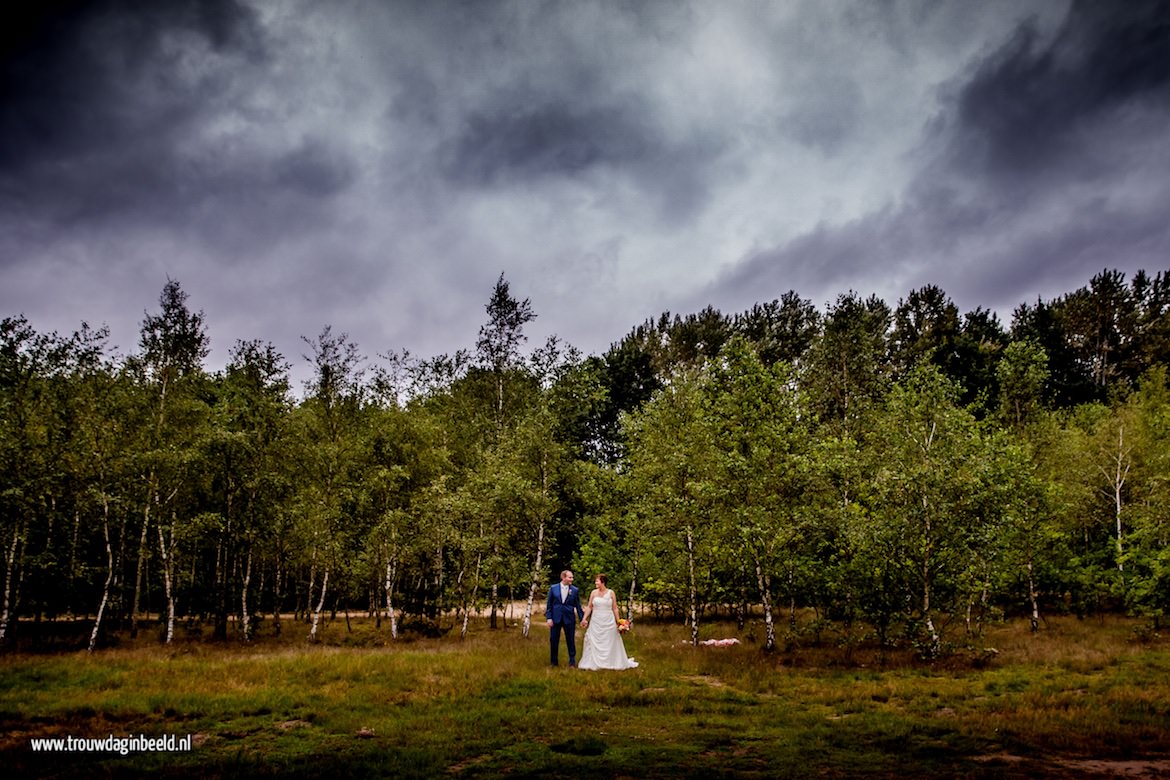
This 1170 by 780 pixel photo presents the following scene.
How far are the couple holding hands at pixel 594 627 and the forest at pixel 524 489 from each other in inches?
233

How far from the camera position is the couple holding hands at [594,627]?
17328mm

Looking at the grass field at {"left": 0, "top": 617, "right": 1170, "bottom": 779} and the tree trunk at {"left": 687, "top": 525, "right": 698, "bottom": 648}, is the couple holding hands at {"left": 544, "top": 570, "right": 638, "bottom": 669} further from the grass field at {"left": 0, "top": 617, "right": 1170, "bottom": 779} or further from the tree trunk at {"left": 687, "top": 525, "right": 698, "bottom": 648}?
the tree trunk at {"left": 687, "top": 525, "right": 698, "bottom": 648}

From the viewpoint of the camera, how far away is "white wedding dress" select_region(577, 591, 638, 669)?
56.6ft

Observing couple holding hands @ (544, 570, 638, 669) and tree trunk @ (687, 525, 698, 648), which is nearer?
couple holding hands @ (544, 570, 638, 669)

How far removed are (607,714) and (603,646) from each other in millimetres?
5916

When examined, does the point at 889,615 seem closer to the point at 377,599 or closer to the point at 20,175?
the point at 20,175

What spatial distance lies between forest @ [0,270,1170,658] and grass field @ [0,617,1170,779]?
4.24 metres

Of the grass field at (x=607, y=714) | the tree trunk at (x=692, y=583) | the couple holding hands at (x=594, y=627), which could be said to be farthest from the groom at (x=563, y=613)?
the tree trunk at (x=692, y=583)

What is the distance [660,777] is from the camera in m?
7.42

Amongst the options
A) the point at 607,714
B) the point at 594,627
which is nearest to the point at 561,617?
the point at 594,627

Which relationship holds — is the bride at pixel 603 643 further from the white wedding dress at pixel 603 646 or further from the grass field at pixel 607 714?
the grass field at pixel 607 714

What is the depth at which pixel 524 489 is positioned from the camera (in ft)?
93.0

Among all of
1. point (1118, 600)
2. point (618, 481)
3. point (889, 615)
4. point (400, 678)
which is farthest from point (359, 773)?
point (1118, 600)

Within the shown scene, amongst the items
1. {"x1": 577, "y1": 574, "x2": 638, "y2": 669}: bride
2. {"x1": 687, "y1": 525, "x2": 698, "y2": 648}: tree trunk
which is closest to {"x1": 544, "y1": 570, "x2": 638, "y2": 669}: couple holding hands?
{"x1": 577, "y1": 574, "x2": 638, "y2": 669}: bride
